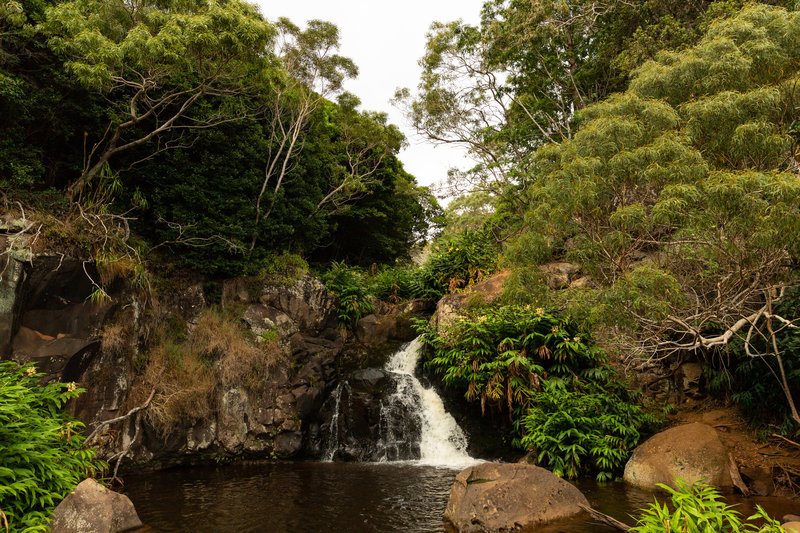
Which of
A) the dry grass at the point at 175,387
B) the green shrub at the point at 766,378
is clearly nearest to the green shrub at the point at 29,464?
the dry grass at the point at 175,387

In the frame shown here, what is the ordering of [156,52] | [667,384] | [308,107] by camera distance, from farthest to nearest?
[308,107], [667,384], [156,52]

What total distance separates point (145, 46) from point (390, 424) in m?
Answer: 9.48

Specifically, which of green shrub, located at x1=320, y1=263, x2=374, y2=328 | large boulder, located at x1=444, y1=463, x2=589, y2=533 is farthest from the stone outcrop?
large boulder, located at x1=444, y1=463, x2=589, y2=533

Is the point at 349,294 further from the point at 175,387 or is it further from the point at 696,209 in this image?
the point at 696,209

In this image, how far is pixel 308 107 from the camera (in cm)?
1482

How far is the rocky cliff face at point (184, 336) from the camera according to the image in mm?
8195

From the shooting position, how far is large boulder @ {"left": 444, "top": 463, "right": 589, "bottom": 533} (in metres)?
5.90

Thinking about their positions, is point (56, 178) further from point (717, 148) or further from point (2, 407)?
point (717, 148)

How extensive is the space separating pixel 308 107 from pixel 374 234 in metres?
6.88

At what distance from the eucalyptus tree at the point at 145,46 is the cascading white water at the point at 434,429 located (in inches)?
325

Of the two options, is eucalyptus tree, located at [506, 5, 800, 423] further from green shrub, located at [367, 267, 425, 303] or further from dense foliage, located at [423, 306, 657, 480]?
green shrub, located at [367, 267, 425, 303]

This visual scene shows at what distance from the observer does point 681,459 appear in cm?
730

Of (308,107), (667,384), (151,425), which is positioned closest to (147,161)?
(308,107)

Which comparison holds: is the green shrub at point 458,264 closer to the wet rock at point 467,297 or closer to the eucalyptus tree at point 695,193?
the wet rock at point 467,297
